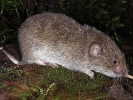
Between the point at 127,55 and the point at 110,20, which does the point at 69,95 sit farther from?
the point at 110,20

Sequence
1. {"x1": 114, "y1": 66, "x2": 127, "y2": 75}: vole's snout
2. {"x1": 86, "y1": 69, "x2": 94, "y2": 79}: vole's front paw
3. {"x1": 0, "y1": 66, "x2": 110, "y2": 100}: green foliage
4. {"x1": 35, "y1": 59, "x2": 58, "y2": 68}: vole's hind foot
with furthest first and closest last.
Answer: {"x1": 35, "y1": 59, "x2": 58, "y2": 68}: vole's hind foot < {"x1": 86, "y1": 69, "x2": 94, "y2": 79}: vole's front paw < {"x1": 114, "y1": 66, "x2": 127, "y2": 75}: vole's snout < {"x1": 0, "y1": 66, "x2": 110, "y2": 100}: green foliage

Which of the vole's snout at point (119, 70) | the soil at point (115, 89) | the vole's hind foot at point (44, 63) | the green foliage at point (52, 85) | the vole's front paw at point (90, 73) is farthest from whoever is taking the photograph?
the vole's hind foot at point (44, 63)

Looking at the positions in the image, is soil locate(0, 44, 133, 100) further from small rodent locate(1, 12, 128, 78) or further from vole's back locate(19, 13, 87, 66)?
vole's back locate(19, 13, 87, 66)


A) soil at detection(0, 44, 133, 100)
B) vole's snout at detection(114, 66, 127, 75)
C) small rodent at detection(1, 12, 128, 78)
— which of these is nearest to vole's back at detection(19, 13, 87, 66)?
small rodent at detection(1, 12, 128, 78)

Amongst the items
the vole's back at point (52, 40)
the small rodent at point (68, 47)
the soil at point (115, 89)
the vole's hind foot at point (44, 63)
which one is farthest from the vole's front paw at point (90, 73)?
the vole's hind foot at point (44, 63)

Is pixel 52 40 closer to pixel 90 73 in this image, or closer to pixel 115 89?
pixel 90 73

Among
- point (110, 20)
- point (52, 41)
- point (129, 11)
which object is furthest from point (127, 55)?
point (52, 41)

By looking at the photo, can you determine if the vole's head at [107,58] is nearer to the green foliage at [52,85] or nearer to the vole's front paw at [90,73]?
the vole's front paw at [90,73]
